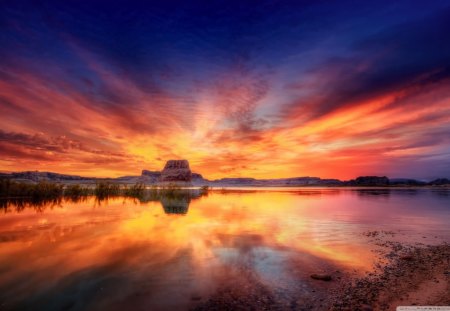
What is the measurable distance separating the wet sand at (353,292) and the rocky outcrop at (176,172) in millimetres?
148066

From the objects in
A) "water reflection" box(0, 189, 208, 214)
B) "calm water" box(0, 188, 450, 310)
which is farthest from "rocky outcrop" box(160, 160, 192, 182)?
"calm water" box(0, 188, 450, 310)

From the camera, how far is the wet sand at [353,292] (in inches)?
248

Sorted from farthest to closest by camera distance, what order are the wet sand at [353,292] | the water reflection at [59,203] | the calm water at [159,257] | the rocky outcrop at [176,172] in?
the rocky outcrop at [176,172] → the water reflection at [59,203] → the calm water at [159,257] → the wet sand at [353,292]

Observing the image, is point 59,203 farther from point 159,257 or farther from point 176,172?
point 176,172

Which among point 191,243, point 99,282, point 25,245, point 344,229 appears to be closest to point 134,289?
point 99,282

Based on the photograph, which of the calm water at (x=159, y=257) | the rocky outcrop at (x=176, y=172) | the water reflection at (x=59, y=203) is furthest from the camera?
the rocky outcrop at (x=176, y=172)

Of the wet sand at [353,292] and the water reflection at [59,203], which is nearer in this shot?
the wet sand at [353,292]

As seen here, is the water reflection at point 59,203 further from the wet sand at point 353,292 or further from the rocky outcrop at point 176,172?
the rocky outcrop at point 176,172

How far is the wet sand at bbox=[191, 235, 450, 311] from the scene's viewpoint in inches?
248

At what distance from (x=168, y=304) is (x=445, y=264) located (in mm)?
9590

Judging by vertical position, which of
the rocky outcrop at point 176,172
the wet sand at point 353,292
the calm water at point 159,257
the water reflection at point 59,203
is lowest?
the wet sand at point 353,292

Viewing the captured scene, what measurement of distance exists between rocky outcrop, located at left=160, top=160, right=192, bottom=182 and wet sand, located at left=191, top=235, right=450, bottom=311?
5829 inches

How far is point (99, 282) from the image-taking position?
24.8 feet

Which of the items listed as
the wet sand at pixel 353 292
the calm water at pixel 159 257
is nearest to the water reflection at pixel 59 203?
the calm water at pixel 159 257
